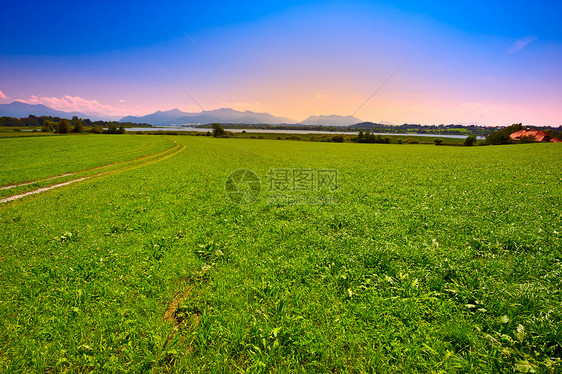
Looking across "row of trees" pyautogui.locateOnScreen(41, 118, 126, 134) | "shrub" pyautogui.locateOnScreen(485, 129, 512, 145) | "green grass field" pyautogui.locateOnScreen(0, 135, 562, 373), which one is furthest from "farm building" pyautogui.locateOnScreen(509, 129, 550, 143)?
"row of trees" pyautogui.locateOnScreen(41, 118, 126, 134)

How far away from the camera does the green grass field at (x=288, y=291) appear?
427 cm

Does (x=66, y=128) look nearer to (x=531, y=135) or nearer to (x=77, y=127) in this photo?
(x=77, y=127)

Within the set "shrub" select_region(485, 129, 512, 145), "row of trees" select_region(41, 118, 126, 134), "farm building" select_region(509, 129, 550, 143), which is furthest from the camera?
"row of trees" select_region(41, 118, 126, 134)

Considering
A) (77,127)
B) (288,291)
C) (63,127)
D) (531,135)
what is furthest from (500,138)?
(77,127)

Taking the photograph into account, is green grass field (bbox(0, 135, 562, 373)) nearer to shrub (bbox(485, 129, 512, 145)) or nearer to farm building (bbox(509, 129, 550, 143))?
shrub (bbox(485, 129, 512, 145))

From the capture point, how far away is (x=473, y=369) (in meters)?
3.83

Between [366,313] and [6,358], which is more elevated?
[366,313]

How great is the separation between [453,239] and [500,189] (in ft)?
38.8

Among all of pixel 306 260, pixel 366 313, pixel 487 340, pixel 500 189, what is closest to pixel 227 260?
pixel 306 260

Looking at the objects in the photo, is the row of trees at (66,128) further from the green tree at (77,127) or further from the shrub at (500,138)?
the shrub at (500,138)

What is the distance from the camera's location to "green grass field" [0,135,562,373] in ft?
14.0

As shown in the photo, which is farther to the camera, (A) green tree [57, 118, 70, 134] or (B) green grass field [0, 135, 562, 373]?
(A) green tree [57, 118, 70, 134]

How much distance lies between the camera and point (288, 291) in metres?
6.05

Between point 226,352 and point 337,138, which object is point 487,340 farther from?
point 337,138
